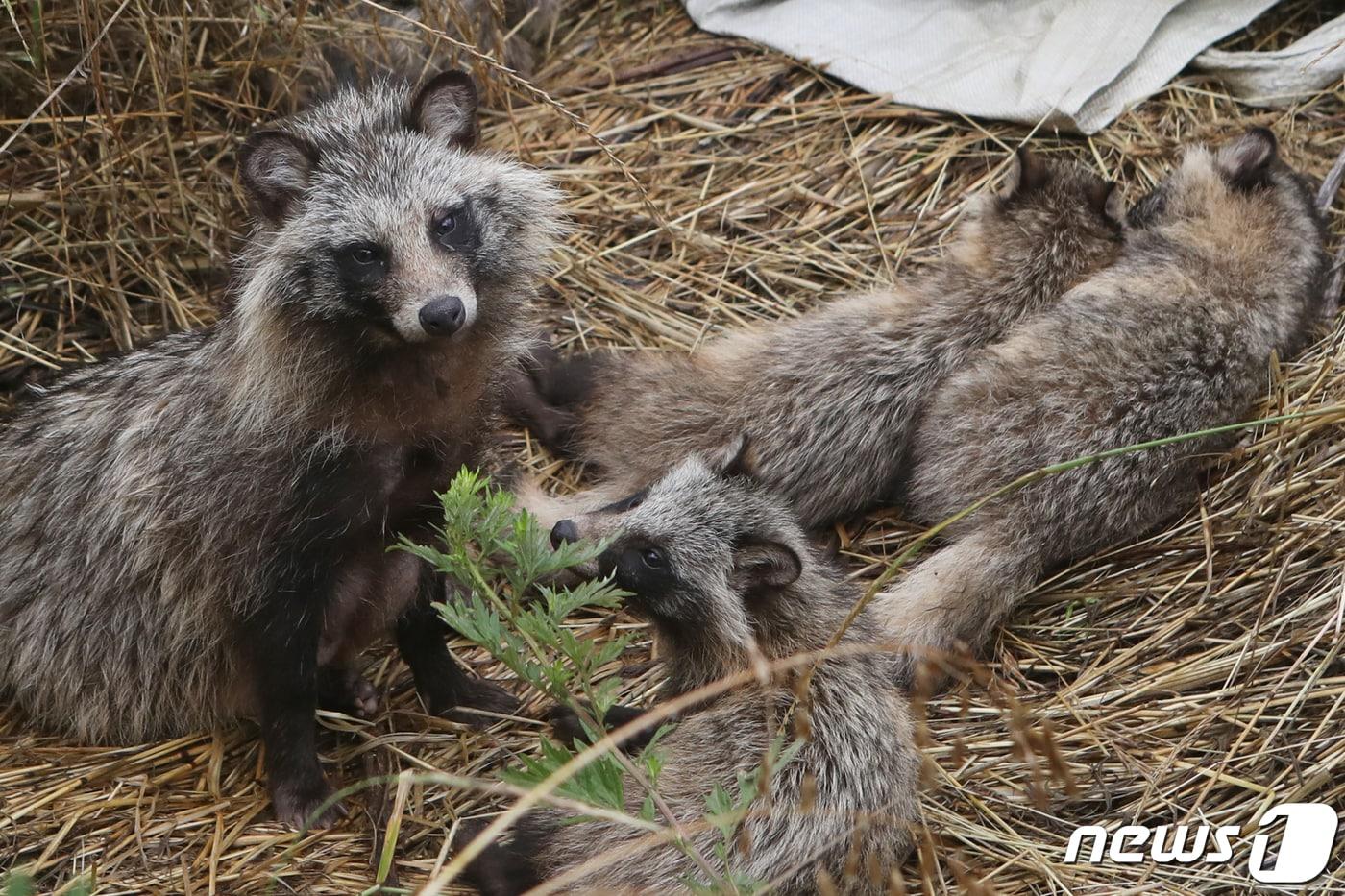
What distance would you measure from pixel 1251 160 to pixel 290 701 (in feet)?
13.5

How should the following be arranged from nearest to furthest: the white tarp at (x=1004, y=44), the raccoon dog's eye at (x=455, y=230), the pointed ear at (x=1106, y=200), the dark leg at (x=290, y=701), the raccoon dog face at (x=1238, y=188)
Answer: the raccoon dog's eye at (x=455, y=230) → the dark leg at (x=290, y=701) → the raccoon dog face at (x=1238, y=188) → the pointed ear at (x=1106, y=200) → the white tarp at (x=1004, y=44)

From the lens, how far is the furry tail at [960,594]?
14.4 feet

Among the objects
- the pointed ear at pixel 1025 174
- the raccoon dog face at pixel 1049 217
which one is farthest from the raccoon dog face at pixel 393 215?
the pointed ear at pixel 1025 174

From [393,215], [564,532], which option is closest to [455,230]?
[393,215]

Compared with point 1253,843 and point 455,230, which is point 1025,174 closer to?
point 455,230

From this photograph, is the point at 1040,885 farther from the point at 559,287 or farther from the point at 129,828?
the point at 559,287

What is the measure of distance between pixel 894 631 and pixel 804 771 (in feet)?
2.60

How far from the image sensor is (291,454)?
155 inches

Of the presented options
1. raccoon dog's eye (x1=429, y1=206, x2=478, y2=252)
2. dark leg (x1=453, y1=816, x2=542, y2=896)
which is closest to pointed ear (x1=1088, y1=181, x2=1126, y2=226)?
raccoon dog's eye (x1=429, y1=206, x2=478, y2=252)

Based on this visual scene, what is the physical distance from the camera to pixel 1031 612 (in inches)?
184

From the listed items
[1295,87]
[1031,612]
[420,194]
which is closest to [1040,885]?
[1031,612]

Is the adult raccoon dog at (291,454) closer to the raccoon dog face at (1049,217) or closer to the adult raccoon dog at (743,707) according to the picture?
the adult raccoon dog at (743,707)

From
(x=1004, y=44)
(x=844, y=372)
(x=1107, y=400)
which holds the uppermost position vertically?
(x=1004, y=44)

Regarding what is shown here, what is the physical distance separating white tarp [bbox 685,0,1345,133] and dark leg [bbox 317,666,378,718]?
371 cm
